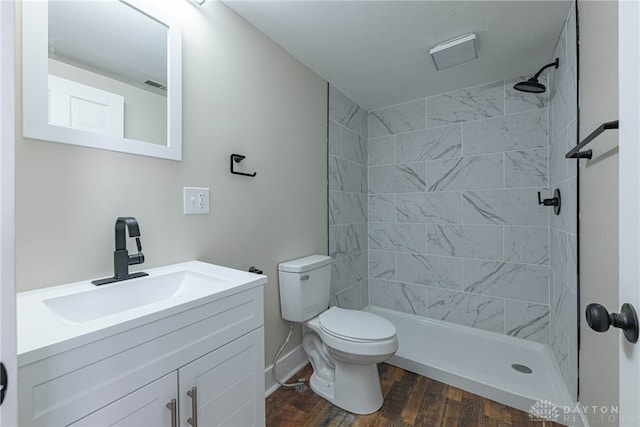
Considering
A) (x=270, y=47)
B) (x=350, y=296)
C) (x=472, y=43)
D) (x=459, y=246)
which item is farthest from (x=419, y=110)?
(x=350, y=296)

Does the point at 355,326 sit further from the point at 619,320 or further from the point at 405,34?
the point at 405,34

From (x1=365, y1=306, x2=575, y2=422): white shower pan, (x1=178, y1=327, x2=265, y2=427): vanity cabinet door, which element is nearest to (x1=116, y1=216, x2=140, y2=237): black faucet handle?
(x1=178, y1=327, x2=265, y2=427): vanity cabinet door

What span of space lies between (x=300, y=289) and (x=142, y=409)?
1084 mm

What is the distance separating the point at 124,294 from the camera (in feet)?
3.29

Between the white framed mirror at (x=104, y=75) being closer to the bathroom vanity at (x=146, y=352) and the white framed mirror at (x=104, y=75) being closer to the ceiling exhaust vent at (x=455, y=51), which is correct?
the bathroom vanity at (x=146, y=352)

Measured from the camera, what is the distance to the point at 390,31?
168 centimetres

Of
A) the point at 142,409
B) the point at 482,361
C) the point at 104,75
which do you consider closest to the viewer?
the point at 142,409

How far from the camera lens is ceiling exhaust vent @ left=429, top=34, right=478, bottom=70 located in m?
1.73

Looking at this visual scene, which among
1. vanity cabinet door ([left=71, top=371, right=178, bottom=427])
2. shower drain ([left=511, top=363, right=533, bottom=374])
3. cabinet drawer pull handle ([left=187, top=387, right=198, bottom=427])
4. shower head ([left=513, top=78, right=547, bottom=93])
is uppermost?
shower head ([left=513, top=78, right=547, bottom=93])

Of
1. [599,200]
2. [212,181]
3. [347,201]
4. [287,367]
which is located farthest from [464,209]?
[212,181]

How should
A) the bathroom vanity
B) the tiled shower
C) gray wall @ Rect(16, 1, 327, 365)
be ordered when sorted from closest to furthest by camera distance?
the bathroom vanity < gray wall @ Rect(16, 1, 327, 365) < the tiled shower

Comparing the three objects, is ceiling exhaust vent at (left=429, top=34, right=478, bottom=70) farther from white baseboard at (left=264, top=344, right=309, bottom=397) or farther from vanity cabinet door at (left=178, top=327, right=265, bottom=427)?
white baseboard at (left=264, top=344, right=309, bottom=397)

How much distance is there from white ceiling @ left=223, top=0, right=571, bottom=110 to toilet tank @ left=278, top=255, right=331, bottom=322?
1.43m

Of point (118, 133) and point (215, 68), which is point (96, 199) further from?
point (215, 68)
